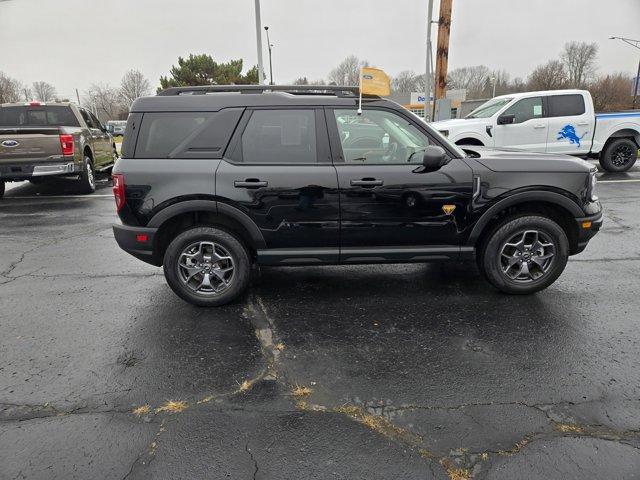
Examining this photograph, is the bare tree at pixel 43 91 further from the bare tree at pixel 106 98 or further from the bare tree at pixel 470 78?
the bare tree at pixel 470 78

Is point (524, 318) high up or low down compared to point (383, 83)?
down

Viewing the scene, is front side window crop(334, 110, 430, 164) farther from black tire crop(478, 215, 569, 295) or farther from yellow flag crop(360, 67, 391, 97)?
black tire crop(478, 215, 569, 295)

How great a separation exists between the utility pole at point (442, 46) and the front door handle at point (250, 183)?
12.3 m

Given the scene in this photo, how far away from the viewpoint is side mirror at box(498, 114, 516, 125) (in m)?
10.3

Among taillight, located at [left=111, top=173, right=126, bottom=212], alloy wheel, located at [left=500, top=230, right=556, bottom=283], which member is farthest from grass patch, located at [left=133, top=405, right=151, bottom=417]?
alloy wheel, located at [left=500, top=230, right=556, bottom=283]

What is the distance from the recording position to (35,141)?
894 centimetres

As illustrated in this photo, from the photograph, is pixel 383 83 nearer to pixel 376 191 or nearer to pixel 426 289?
pixel 376 191

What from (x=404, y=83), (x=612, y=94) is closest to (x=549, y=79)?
(x=612, y=94)

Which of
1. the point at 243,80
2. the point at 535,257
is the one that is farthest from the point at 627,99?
the point at 535,257

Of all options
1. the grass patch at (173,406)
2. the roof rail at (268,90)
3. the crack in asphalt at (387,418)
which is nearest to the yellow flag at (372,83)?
the roof rail at (268,90)

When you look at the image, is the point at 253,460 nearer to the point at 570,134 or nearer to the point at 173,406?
the point at 173,406

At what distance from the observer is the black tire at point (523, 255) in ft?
13.1

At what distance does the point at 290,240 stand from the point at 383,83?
1666 millimetres

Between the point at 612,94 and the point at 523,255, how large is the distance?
45.4 metres
